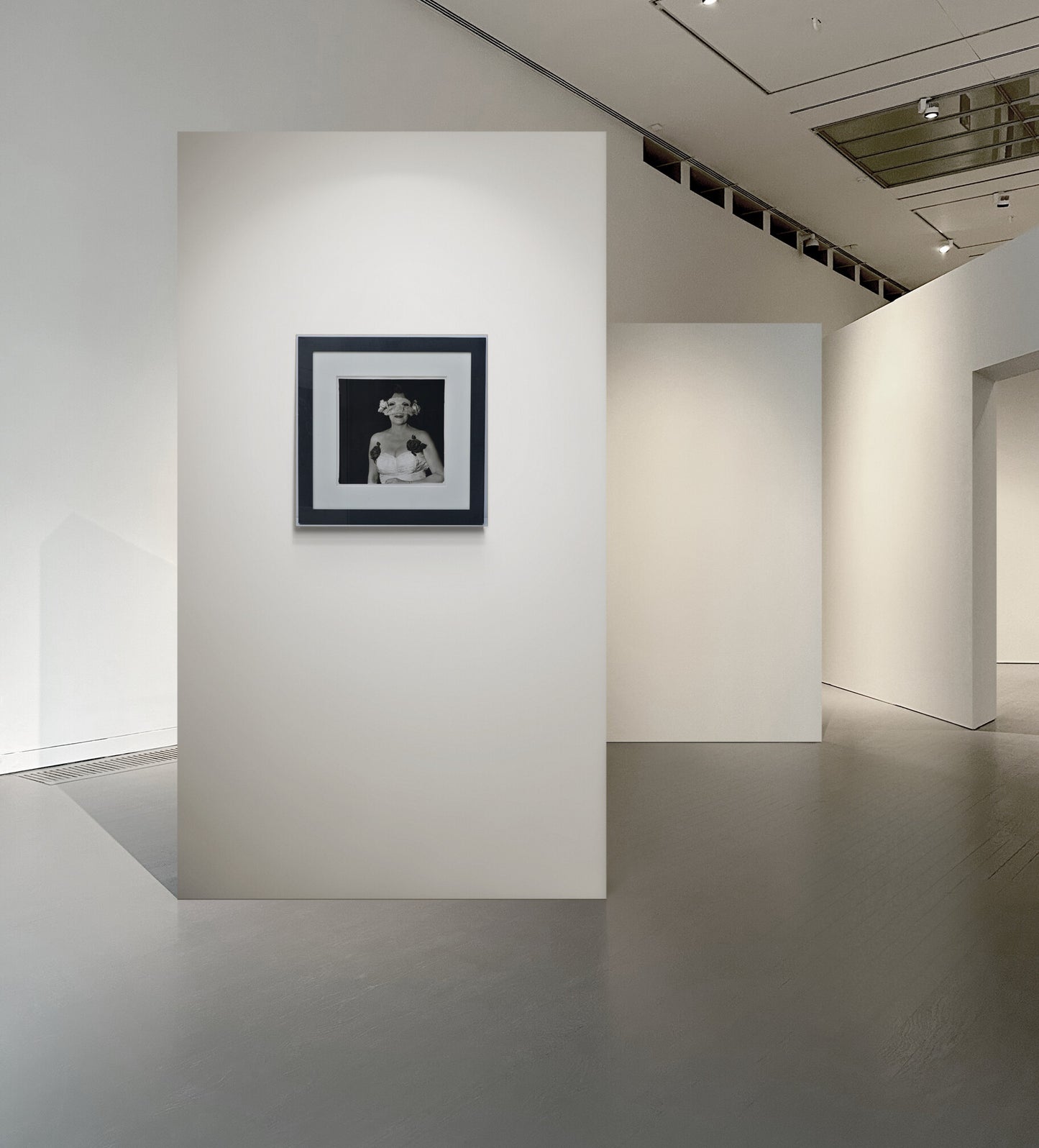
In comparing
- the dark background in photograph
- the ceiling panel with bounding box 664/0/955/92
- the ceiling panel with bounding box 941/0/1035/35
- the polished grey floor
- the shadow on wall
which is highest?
the ceiling panel with bounding box 664/0/955/92

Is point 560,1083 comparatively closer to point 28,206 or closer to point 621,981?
point 621,981

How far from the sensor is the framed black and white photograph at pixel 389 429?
10.8 ft

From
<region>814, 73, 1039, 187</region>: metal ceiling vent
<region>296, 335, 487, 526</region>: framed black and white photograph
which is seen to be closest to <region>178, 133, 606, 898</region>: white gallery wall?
<region>296, 335, 487, 526</region>: framed black and white photograph

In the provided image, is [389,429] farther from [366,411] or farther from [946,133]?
[946,133]

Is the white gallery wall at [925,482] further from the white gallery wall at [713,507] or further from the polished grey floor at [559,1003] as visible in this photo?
the polished grey floor at [559,1003]

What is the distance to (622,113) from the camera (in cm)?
827

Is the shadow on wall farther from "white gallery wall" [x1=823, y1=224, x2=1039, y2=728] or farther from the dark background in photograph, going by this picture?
"white gallery wall" [x1=823, y1=224, x2=1039, y2=728]

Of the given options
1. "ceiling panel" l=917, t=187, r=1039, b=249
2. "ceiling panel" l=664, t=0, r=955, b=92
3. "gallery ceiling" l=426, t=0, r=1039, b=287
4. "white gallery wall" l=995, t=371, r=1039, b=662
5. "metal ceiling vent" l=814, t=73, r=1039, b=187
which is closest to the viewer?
"ceiling panel" l=664, t=0, r=955, b=92

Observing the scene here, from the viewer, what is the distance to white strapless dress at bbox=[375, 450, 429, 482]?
329cm

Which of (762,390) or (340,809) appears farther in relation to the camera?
(762,390)

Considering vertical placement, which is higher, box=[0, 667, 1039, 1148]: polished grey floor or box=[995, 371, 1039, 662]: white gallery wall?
box=[995, 371, 1039, 662]: white gallery wall

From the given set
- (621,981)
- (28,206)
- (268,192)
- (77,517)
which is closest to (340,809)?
(621,981)

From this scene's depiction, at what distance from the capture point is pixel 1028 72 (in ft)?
24.7

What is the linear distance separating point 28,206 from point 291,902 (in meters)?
3.98
